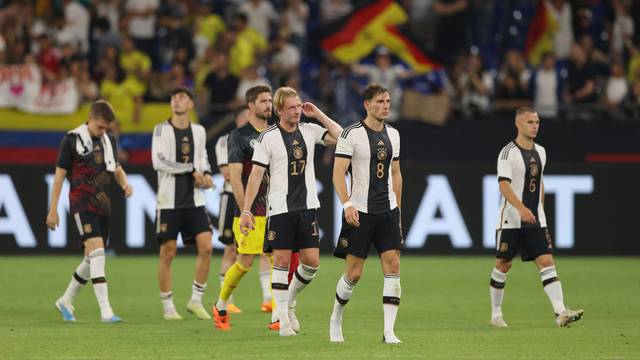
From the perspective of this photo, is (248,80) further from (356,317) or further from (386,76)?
(356,317)

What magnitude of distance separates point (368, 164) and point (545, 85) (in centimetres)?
1292

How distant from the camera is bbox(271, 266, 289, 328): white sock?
489 inches

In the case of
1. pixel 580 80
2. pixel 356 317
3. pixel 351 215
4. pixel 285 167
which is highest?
pixel 580 80

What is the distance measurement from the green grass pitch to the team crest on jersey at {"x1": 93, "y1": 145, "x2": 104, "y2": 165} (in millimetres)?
1717

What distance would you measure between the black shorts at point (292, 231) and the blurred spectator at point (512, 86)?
11.9 metres

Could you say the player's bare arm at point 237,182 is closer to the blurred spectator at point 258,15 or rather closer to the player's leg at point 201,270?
the player's leg at point 201,270

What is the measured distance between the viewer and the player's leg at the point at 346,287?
11.9m

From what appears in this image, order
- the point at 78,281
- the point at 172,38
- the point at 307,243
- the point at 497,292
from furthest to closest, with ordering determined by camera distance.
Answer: the point at 172,38, the point at 78,281, the point at 497,292, the point at 307,243

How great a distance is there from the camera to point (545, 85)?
2416 cm

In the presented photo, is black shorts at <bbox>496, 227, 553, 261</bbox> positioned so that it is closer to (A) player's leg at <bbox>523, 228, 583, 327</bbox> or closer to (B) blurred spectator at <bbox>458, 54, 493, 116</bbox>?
(A) player's leg at <bbox>523, 228, 583, 327</bbox>

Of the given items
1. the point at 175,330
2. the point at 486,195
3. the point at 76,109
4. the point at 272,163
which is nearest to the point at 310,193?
the point at 272,163

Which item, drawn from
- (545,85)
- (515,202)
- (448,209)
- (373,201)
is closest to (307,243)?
(373,201)

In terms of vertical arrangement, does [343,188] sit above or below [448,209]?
Result: above

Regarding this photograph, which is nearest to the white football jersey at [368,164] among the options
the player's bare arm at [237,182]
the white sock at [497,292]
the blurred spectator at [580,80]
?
the player's bare arm at [237,182]
